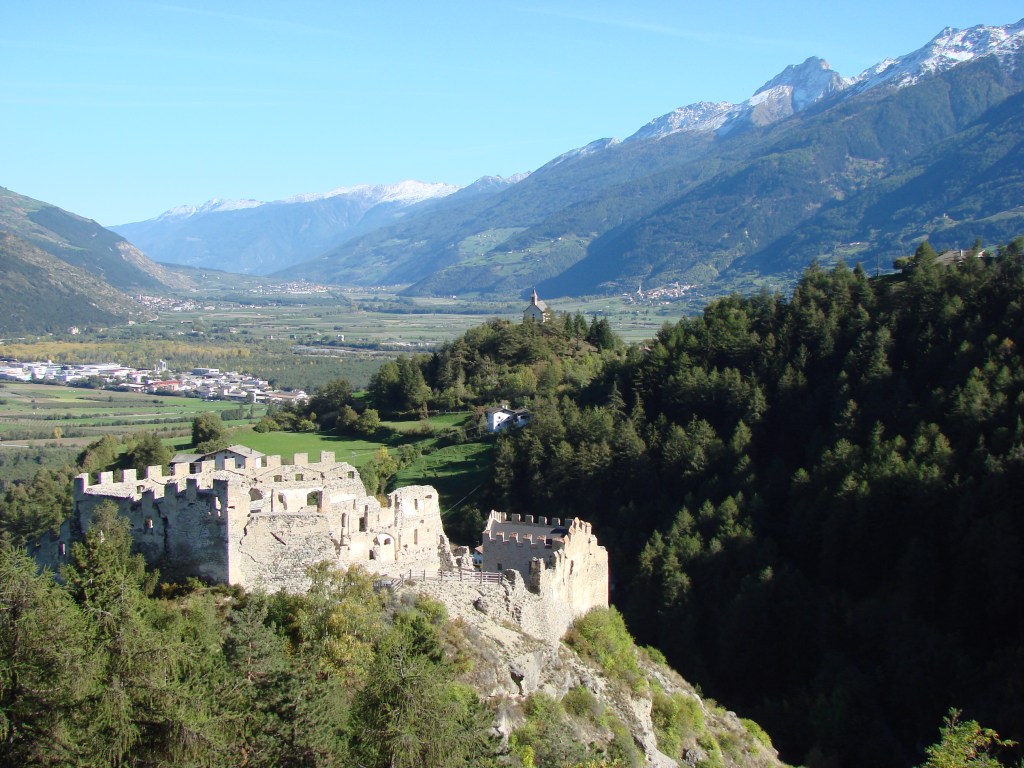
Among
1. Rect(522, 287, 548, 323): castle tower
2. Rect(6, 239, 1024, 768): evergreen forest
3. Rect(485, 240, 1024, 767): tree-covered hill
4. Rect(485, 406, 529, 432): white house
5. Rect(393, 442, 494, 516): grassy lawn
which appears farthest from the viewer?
Rect(522, 287, 548, 323): castle tower

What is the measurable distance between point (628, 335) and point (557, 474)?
5093 inches

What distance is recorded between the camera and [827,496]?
55094 mm

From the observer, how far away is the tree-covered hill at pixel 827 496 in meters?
45.8

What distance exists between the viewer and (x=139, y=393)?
150 meters

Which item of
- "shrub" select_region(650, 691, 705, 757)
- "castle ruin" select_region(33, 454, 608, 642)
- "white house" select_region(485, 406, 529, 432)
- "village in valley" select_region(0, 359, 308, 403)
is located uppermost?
"castle ruin" select_region(33, 454, 608, 642)

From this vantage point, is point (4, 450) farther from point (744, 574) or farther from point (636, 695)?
point (636, 695)

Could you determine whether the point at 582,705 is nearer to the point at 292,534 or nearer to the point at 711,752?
the point at 711,752

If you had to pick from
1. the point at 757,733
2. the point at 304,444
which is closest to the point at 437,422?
the point at 304,444

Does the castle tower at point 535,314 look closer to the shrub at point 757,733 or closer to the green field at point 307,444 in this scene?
the green field at point 307,444

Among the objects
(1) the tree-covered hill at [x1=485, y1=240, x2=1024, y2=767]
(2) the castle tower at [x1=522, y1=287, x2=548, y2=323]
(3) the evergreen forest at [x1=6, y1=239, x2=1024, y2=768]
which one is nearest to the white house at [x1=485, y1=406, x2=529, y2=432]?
(3) the evergreen forest at [x1=6, y1=239, x2=1024, y2=768]

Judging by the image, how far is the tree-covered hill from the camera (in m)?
45.8

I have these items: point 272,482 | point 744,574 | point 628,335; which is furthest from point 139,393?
point 272,482

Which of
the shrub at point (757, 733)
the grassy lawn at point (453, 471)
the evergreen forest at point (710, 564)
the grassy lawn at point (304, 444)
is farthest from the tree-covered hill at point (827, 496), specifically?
the grassy lawn at point (304, 444)

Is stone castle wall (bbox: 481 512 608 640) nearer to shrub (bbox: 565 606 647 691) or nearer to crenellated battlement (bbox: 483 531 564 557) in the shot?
crenellated battlement (bbox: 483 531 564 557)
